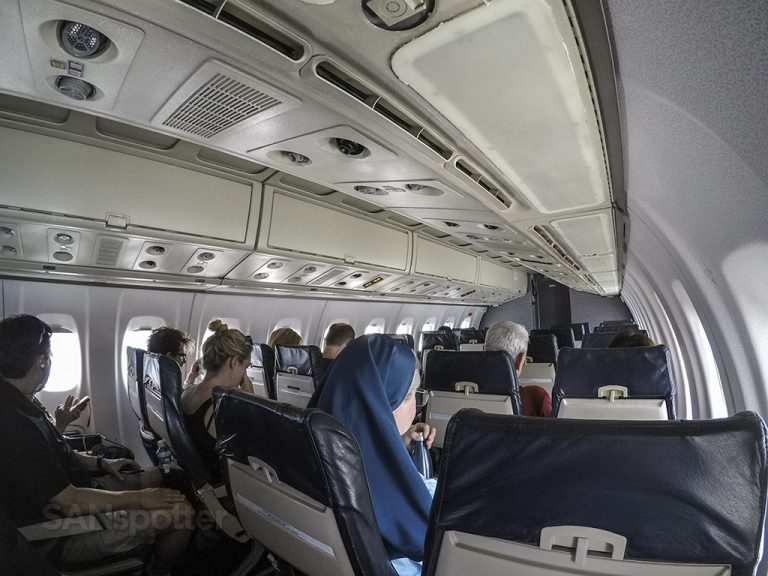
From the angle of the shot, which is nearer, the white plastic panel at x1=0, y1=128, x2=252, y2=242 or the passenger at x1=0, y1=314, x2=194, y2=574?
the passenger at x1=0, y1=314, x2=194, y2=574

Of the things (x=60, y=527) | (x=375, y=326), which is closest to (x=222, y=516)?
(x=60, y=527)

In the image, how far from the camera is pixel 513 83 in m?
1.81

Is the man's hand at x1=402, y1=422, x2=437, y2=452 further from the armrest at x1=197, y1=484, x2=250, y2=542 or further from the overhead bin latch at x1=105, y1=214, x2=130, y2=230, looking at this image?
the overhead bin latch at x1=105, y1=214, x2=130, y2=230

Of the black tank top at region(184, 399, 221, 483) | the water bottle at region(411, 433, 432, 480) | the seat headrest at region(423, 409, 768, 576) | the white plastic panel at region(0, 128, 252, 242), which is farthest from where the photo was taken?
the white plastic panel at region(0, 128, 252, 242)

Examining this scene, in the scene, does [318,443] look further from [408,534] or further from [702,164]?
[702,164]

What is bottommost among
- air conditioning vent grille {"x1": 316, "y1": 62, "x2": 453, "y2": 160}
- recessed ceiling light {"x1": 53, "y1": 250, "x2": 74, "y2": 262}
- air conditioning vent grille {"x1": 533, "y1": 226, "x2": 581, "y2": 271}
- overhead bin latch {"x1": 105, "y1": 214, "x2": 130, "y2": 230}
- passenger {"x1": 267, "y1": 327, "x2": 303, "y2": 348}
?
passenger {"x1": 267, "y1": 327, "x2": 303, "y2": 348}

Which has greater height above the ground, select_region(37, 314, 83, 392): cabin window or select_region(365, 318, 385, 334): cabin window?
select_region(365, 318, 385, 334): cabin window

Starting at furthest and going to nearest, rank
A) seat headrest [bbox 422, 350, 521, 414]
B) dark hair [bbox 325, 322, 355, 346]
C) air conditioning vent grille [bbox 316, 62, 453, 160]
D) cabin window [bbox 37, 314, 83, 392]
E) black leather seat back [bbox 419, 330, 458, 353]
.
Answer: black leather seat back [bbox 419, 330, 458, 353] → dark hair [bbox 325, 322, 355, 346] → cabin window [bbox 37, 314, 83, 392] → seat headrest [bbox 422, 350, 521, 414] → air conditioning vent grille [bbox 316, 62, 453, 160]

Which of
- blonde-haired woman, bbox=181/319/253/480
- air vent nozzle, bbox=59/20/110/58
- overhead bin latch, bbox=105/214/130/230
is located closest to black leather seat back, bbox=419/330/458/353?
blonde-haired woman, bbox=181/319/253/480

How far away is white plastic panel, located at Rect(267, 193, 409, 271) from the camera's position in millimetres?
4711

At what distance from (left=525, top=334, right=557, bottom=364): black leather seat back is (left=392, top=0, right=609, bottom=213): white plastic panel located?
3.74m

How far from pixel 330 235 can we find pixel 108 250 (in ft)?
7.96

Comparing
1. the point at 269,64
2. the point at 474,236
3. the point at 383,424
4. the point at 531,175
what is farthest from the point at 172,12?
the point at 474,236

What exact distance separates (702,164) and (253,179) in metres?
3.84
